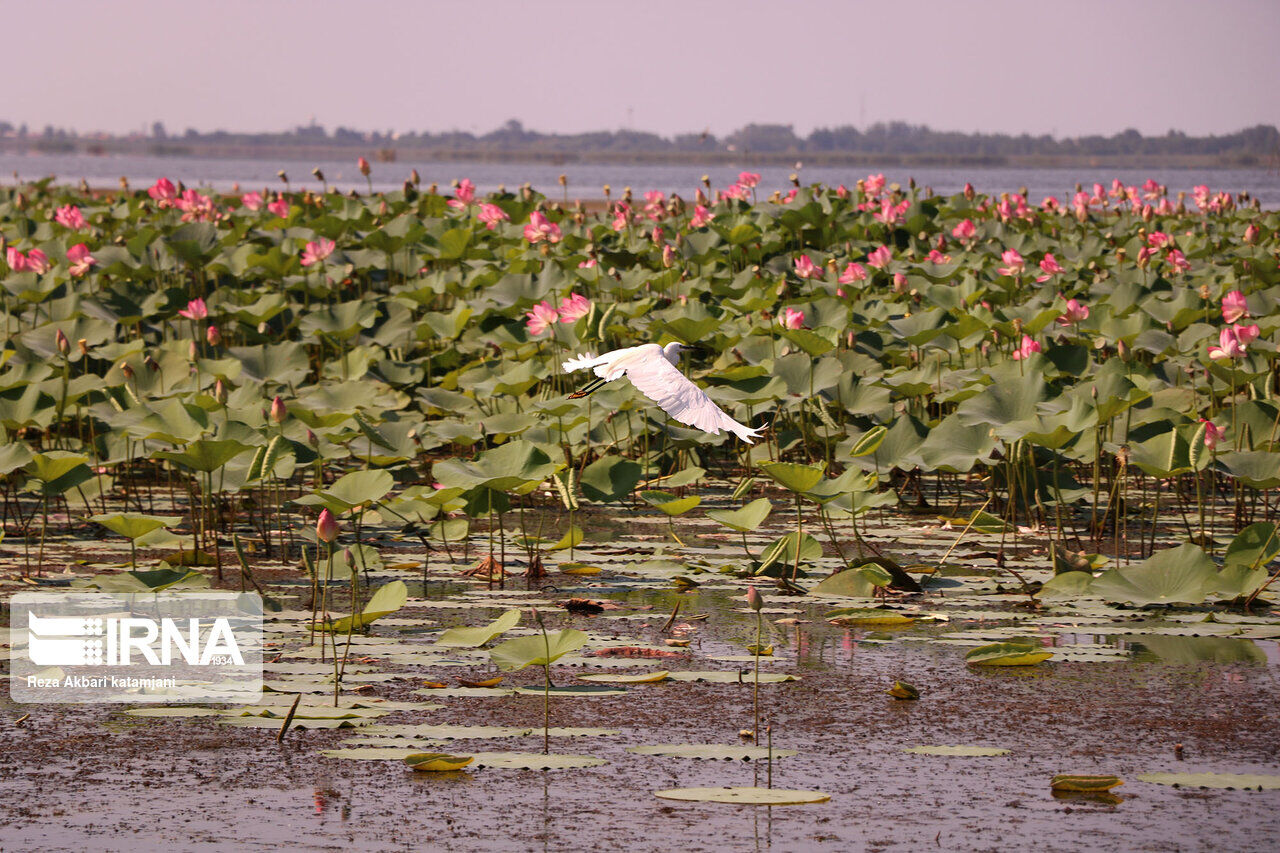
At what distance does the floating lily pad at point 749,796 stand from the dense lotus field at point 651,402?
4.41ft

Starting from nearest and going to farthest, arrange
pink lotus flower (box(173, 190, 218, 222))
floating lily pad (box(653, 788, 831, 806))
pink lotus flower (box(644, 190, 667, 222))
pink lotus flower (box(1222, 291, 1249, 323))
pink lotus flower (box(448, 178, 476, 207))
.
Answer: floating lily pad (box(653, 788, 831, 806)) → pink lotus flower (box(1222, 291, 1249, 323)) → pink lotus flower (box(173, 190, 218, 222)) → pink lotus flower (box(448, 178, 476, 207)) → pink lotus flower (box(644, 190, 667, 222))

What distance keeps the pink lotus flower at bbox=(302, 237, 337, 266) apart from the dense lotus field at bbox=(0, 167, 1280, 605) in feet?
0.10

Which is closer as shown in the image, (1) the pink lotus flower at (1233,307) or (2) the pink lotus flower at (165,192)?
A: (1) the pink lotus flower at (1233,307)

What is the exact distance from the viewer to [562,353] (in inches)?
264

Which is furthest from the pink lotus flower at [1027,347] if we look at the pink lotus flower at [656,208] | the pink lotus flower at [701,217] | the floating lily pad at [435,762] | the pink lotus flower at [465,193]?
the pink lotus flower at [656,208]

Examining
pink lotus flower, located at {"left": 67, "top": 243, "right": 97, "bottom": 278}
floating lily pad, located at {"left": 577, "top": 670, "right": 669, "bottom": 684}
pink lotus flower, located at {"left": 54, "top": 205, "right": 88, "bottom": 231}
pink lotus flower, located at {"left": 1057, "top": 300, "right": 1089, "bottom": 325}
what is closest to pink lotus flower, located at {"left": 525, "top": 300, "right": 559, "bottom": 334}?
pink lotus flower, located at {"left": 1057, "top": 300, "right": 1089, "bottom": 325}

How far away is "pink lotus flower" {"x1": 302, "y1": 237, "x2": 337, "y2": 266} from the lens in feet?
26.1

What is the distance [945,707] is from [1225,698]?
652 millimetres

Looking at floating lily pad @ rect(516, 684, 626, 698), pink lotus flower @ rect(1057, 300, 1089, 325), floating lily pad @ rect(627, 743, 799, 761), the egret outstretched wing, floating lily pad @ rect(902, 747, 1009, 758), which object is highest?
pink lotus flower @ rect(1057, 300, 1089, 325)

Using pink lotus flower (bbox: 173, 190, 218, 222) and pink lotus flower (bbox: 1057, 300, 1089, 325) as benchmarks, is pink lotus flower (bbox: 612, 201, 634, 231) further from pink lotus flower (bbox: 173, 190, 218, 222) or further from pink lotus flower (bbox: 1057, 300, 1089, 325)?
pink lotus flower (bbox: 1057, 300, 1089, 325)

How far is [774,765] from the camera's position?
2.87 meters

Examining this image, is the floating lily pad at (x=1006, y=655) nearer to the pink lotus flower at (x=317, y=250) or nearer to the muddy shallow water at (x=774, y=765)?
the muddy shallow water at (x=774, y=765)

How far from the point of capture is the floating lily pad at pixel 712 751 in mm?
2902

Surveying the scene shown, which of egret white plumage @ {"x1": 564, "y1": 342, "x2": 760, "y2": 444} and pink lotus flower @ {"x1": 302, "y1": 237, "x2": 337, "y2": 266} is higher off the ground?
pink lotus flower @ {"x1": 302, "y1": 237, "x2": 337, "y2": 266}
